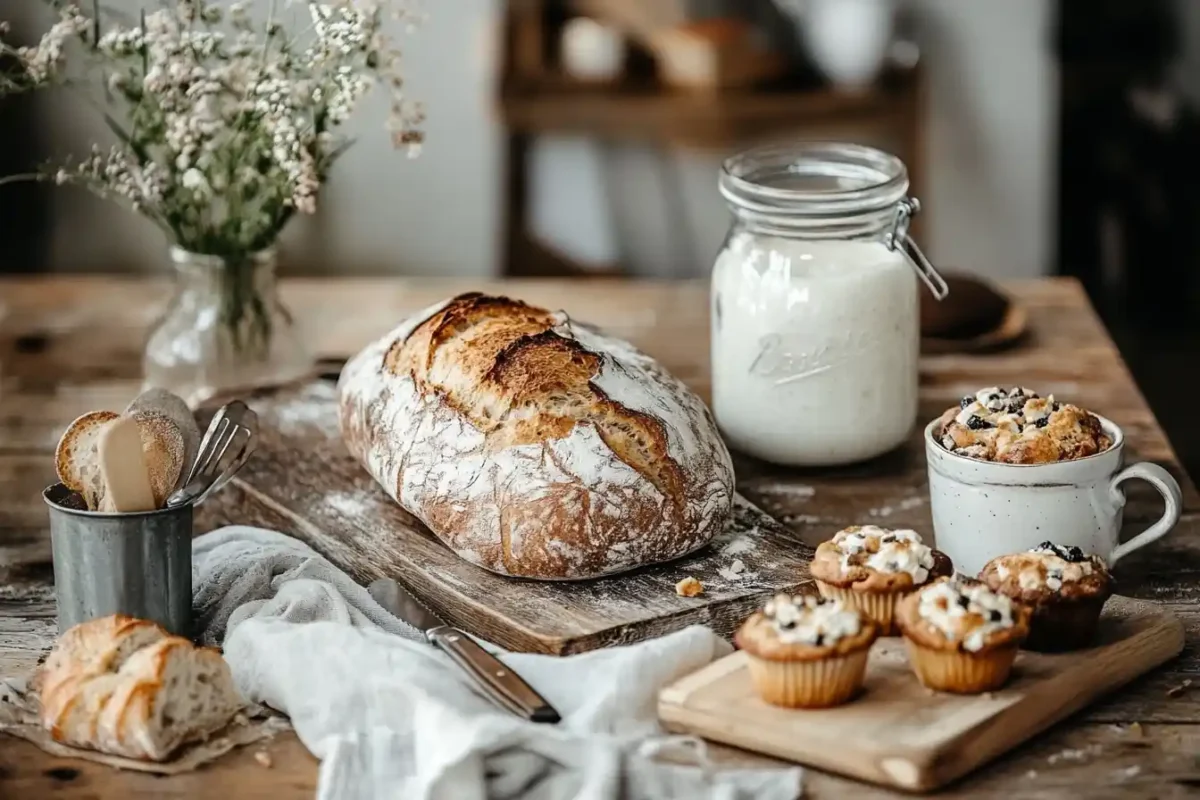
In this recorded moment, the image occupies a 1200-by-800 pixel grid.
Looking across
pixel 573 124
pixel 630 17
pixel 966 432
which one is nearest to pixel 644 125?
pixel 573 124

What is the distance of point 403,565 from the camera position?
4.87 ft

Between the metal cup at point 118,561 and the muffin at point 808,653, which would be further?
the metal cup at point 118,561

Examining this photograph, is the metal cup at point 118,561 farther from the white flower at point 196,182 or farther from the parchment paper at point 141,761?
the white flower at point 196,182

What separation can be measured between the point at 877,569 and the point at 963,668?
0.14 meters

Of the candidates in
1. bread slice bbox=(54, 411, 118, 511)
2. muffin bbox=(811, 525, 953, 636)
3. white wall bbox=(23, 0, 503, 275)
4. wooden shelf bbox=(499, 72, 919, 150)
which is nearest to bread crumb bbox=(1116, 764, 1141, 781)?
muffin bbox=(811, 525, 953, 636)

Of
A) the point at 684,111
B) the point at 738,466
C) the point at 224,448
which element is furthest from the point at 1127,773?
the point at 684,111

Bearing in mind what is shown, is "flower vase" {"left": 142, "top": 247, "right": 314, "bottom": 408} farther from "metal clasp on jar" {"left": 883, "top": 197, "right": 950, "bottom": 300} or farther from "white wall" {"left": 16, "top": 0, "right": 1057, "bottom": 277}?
"white wall" {"left": 16, "top": 0, "right": 1057, "bottom": 277}

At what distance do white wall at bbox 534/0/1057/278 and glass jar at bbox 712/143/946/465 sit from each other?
82.5 inches

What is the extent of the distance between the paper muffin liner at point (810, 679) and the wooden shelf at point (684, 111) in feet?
7.88

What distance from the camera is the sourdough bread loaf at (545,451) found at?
1426mm

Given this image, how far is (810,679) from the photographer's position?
1.16 m

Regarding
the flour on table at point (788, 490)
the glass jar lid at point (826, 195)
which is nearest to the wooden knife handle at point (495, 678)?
the flour on table at point (788, 490)

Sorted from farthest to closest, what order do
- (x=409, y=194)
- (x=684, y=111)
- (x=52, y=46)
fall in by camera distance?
(x=409, y=194)
(x=684, y=111)
(x=52, y=46)

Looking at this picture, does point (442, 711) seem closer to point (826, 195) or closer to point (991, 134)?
point (826, 195)
